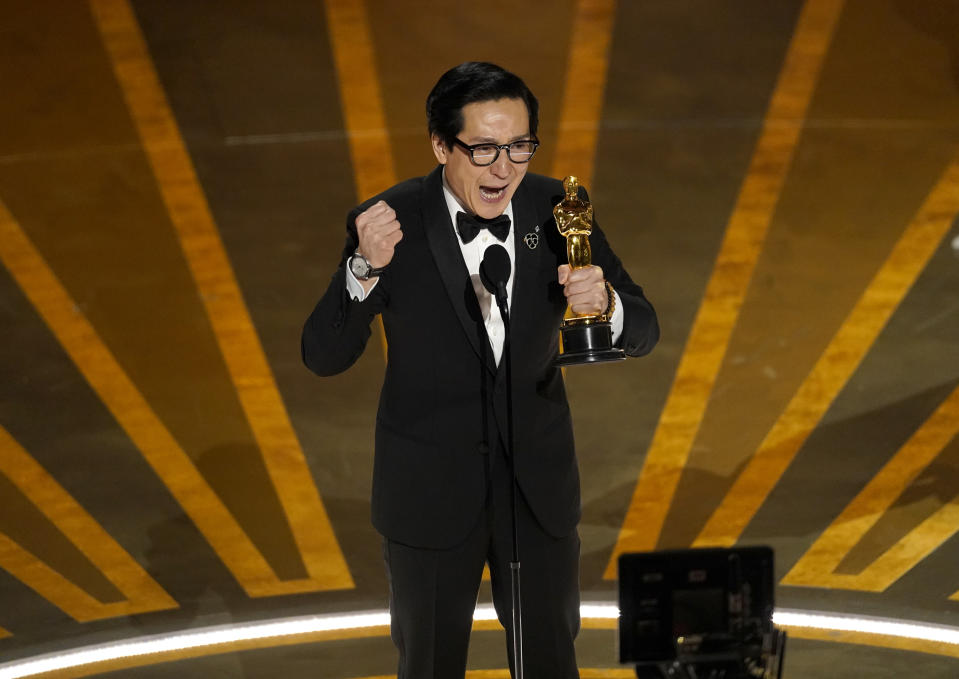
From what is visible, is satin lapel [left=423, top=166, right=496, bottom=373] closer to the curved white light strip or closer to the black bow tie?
the black bow tie

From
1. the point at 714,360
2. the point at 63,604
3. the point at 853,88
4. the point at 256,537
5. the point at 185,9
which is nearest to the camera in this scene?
the point at 63,604

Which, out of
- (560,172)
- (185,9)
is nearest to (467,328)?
(560,172)

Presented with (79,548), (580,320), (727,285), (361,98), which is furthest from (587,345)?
(361,98)

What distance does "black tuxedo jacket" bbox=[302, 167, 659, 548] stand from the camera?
2.56 m

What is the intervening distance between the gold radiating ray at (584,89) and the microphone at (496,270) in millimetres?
3869

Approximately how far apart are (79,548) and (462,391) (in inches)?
112

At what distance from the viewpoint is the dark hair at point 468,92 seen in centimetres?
248

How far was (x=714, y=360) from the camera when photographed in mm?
5641

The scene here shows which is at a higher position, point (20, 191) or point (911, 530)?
point (20, 191)

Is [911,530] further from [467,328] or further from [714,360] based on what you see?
[467,328]

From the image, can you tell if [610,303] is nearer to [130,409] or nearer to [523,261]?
[523,261]

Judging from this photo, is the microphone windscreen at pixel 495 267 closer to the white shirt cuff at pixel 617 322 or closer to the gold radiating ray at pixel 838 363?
the white shirt cuff at pixel 617 322

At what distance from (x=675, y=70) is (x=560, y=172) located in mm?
1294

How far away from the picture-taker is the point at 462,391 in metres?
2.59
